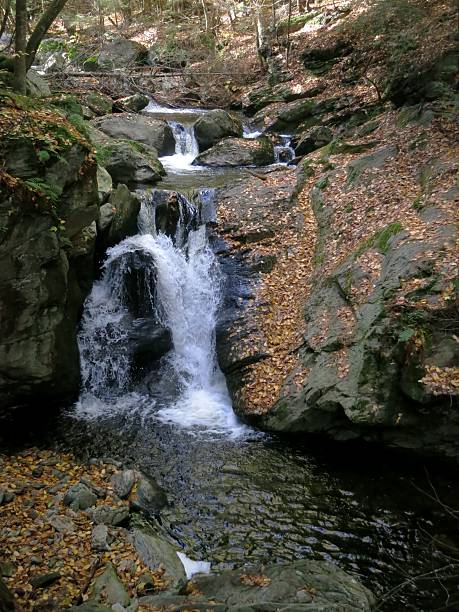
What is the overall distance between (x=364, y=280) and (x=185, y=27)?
25.3 metres

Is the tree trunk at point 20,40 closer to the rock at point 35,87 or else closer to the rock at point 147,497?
the rock at point 35,87

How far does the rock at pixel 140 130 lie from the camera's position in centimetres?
1579

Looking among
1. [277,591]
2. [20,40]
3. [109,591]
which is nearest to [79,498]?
[109,591]

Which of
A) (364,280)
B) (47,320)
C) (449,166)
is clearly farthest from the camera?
(449,166)

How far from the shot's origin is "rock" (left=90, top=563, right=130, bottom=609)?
477cm

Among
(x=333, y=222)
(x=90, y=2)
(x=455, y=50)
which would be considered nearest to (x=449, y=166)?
(x=333, y=222)

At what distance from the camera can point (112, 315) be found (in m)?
10.1

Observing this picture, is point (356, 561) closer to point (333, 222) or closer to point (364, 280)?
point (364, 280)

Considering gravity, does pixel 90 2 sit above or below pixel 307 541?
above

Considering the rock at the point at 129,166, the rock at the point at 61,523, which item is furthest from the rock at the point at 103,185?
the rock at the point at 61,523

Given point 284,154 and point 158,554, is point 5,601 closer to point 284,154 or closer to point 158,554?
point 158,554

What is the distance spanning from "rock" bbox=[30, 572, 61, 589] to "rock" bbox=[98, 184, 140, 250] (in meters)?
6.86

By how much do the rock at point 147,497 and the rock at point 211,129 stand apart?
13.0 metres

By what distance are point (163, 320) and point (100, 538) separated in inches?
214
